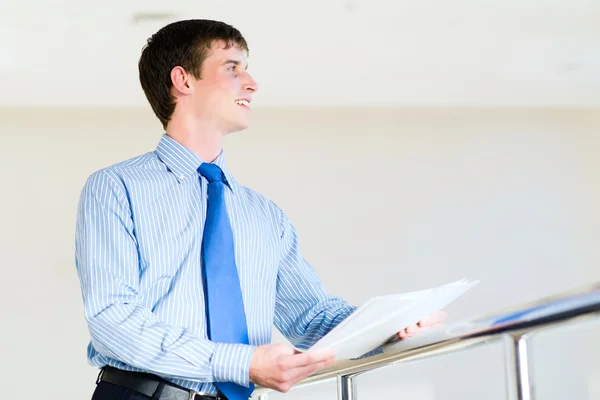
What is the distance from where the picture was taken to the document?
124cm

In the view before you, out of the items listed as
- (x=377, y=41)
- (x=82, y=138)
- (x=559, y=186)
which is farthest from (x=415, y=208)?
(x=82, y=138)

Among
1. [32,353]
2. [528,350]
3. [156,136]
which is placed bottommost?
[528,350]

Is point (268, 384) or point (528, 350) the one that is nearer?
point (528, 350)

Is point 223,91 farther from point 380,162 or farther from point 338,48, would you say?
point 380,162

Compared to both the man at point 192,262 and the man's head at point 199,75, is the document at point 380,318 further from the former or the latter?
the man's head at point 199,75

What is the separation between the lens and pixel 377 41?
4.70 metres

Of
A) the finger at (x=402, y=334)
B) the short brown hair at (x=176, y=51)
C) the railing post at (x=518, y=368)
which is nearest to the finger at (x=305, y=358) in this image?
the finger at (x=402, y=334)

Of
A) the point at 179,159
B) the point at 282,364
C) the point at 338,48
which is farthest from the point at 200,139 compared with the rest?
the point at 338,48

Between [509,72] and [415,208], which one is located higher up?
[509,72]

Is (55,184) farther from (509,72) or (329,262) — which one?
(509,72)

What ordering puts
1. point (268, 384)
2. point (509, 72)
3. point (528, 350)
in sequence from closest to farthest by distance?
point (528, 350) → point (268, 384) → point (509, 72)

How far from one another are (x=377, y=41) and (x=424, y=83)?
2.98 feet

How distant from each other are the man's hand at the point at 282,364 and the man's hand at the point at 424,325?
8.9 inches

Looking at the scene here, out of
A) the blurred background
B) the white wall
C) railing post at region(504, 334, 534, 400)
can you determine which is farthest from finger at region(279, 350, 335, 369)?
the white wall
